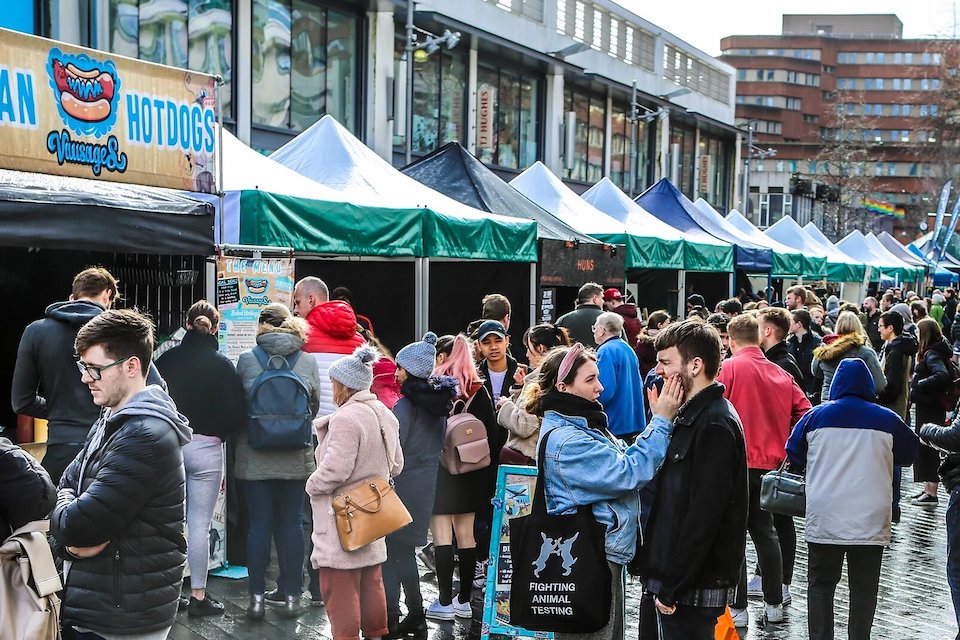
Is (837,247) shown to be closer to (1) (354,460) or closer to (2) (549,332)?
(2) (549,332)

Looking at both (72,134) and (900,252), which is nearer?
(72,134)

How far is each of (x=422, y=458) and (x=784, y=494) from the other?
214cm

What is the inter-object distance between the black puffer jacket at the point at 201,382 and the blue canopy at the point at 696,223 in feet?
41.2

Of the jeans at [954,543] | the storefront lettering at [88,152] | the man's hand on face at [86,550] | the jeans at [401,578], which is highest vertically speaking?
the storefront lettering at [88,152]

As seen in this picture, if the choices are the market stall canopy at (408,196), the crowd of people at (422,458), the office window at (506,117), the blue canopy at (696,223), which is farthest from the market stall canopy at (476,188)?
the office window at (506,117)

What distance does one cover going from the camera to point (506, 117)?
2975cm

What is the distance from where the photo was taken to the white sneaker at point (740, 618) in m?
6.57

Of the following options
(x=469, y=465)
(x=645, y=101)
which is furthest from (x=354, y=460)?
(x=645, y=101)

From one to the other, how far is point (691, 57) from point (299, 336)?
1606 inches

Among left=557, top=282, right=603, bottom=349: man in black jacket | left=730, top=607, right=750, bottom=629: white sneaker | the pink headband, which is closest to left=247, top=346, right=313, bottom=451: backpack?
the pink headband

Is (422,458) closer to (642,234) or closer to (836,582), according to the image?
(836,582)

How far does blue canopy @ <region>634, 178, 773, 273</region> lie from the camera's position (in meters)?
18.3

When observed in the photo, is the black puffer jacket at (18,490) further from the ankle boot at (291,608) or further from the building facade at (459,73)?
the building facade at (459,73)

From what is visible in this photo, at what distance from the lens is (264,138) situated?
21.0 meters
